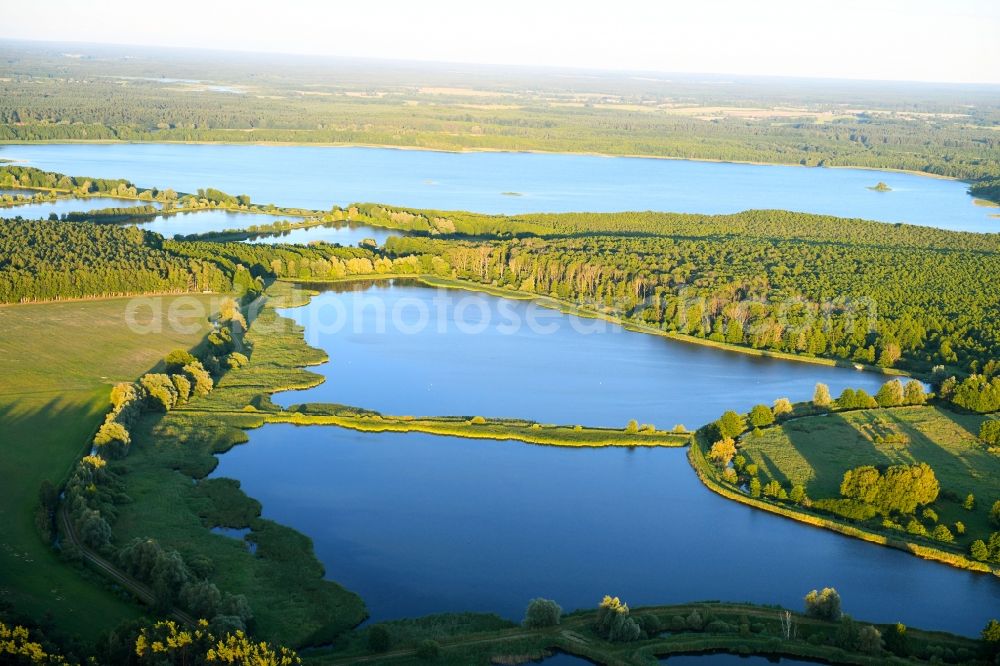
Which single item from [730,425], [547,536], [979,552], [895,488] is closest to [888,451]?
[895,488]

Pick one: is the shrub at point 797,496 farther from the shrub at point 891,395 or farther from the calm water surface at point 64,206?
the calm water surface at point 64,206

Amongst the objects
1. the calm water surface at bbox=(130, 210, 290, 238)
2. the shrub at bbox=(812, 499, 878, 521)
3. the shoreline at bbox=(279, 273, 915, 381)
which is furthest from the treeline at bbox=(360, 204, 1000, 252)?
the shrub at bbox=(812, 499, 878, 521)

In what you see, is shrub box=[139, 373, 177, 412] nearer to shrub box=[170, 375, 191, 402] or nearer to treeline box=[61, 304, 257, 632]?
treeline box=[61, 304, 257, 632]

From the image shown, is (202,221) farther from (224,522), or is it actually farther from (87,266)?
(224,522)

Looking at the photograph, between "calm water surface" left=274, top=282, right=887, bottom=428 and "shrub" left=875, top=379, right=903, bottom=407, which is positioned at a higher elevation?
"shrub" left=875, top=379, right=903, bottom=407

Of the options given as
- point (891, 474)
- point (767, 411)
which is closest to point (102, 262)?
point (767, 411)

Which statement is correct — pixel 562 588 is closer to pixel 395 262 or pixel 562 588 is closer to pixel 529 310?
pixel 529 310
